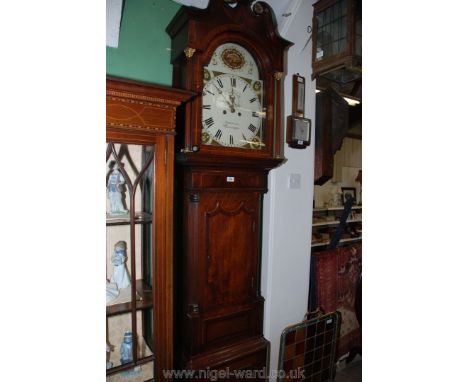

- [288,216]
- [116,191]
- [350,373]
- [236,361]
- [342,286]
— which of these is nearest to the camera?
[116,191]

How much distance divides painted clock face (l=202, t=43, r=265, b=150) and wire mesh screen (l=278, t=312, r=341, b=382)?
1.07m

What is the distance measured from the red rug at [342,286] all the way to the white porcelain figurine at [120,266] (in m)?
1.30

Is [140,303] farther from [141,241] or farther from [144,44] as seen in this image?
[144,44]

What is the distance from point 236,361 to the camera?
1505 mm

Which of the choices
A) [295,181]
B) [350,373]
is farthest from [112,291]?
[350,373]

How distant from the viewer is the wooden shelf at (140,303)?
1172mm

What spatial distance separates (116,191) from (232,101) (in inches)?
26.6

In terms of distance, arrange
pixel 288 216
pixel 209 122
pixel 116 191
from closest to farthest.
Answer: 1. pixel 116 191
2. pixel 209 122
3. pixel 288 216

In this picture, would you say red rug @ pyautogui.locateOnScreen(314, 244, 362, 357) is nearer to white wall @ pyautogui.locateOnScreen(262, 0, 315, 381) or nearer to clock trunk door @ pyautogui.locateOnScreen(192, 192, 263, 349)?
white wall @ pyautogui.locateOnScreen(262, 0, 315, 381)

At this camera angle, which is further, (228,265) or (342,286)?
(342,286)
